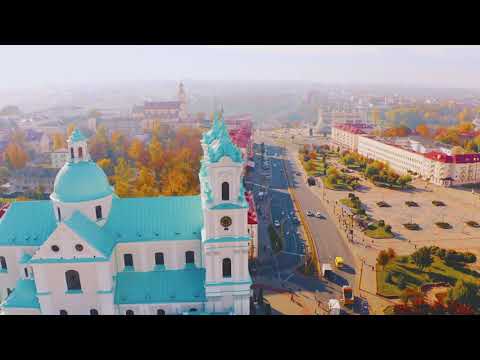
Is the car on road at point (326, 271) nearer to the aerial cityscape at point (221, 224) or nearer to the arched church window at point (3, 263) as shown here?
the aerial cityscape at point (221, 224)

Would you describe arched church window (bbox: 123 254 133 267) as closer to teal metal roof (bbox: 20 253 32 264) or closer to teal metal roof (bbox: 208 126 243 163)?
teal metal roof (bbox: 20 253 32 264)

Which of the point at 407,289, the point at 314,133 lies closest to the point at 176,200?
the point at 407,289

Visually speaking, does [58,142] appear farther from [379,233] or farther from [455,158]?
[455,158]

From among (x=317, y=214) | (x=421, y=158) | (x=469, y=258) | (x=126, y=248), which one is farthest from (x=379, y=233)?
(x=421, y=158)

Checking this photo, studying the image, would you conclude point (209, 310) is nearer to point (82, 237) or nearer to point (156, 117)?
point (82, 237)

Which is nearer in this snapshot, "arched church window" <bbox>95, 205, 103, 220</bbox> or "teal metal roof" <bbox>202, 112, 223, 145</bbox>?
"arched church window" <bbox>95, 205, 103, 220</bbox>

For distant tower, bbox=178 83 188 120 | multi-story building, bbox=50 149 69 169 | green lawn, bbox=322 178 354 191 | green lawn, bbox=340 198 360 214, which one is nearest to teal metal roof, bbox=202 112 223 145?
green lawn, bbox=340 198 360 214

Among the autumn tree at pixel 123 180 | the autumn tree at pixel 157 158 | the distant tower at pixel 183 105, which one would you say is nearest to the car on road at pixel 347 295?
the autumn tree at pixel 123 180
